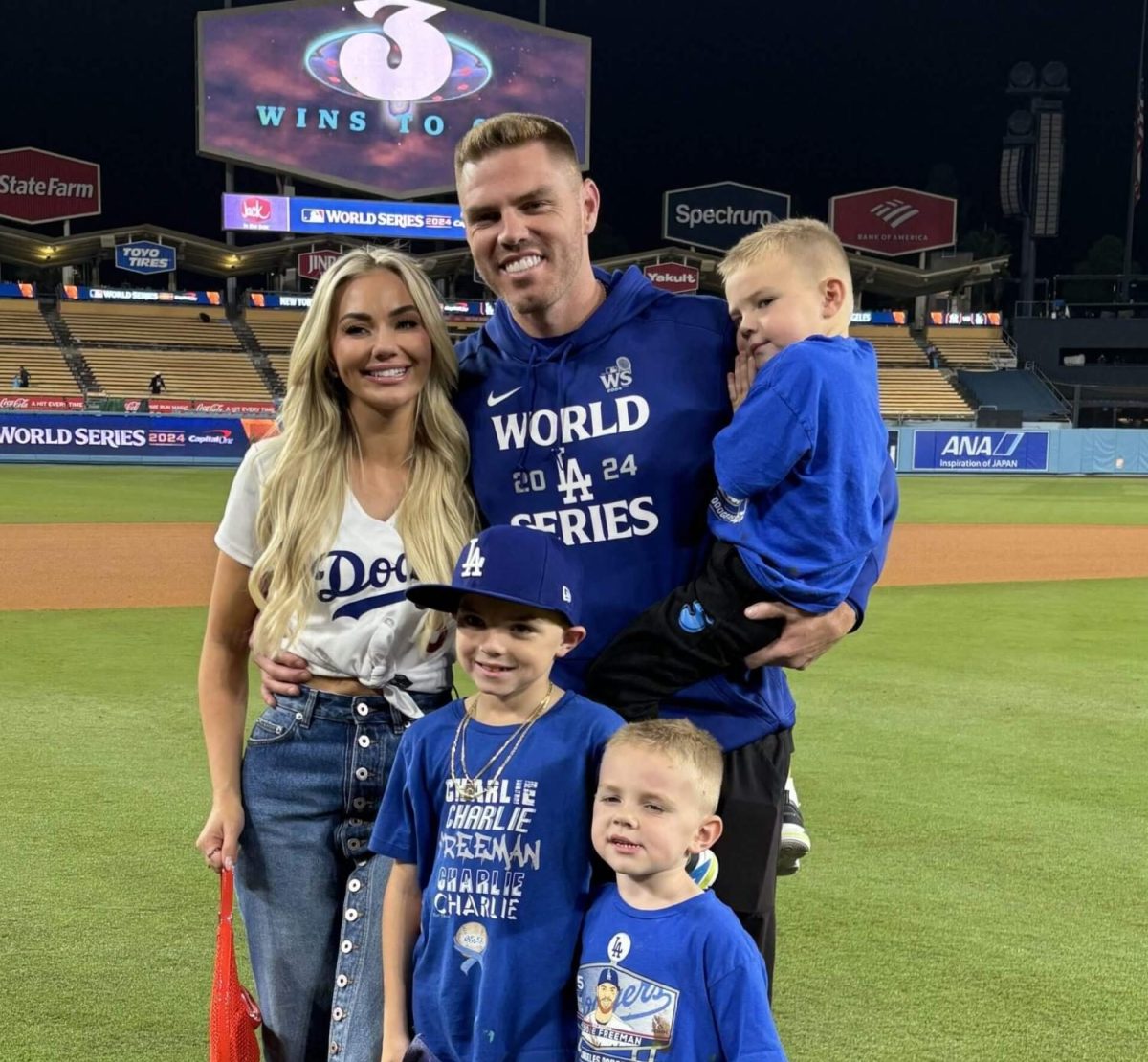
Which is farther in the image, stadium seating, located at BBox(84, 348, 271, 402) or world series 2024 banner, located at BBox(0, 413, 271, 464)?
stadium seating, located at BBox(84, 348, 271, 402)

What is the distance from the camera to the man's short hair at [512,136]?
110 inches

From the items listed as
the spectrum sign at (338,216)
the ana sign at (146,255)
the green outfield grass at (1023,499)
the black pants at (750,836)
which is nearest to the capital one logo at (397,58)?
the spectrum sign at (338,216)

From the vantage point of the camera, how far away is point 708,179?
79500 mm

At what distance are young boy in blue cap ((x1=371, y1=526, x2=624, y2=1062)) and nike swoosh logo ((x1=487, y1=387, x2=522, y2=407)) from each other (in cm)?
54

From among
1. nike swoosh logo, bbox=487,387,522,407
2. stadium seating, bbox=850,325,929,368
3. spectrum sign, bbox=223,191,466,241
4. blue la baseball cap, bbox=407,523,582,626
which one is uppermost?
spectrum sign, bbox=223,191,466,241

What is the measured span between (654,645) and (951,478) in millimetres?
31758

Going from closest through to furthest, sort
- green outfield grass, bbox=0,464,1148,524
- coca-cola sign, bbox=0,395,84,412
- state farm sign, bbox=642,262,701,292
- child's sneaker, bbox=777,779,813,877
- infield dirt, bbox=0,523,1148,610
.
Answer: child's sneaker, bbox=777,779,813,877 < infield dirt, bbox=0,523,1148,610 < green outfield grass, bbox=0,464,1148,524 < coca-cola sign, bbox=0,395,84,412 < state farm sign, bbox=642,262,701,292

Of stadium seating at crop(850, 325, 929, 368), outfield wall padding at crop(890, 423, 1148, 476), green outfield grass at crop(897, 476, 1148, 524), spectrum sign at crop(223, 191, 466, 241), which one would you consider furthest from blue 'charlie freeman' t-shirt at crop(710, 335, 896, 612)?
stadium seating at crop(850, 325, 929, 368)

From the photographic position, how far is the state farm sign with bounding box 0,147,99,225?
48.6m

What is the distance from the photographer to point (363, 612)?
2.86 meters

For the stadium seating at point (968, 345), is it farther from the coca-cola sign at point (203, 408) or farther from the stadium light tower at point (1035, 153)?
the coca-cola sign at point (203, 408)

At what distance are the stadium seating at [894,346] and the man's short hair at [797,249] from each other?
46939mm

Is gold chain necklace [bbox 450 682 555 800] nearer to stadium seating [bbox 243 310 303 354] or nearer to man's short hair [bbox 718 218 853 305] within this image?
man's short hair [bbox 718 218 853 305]

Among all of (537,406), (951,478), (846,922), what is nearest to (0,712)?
(846,922)
